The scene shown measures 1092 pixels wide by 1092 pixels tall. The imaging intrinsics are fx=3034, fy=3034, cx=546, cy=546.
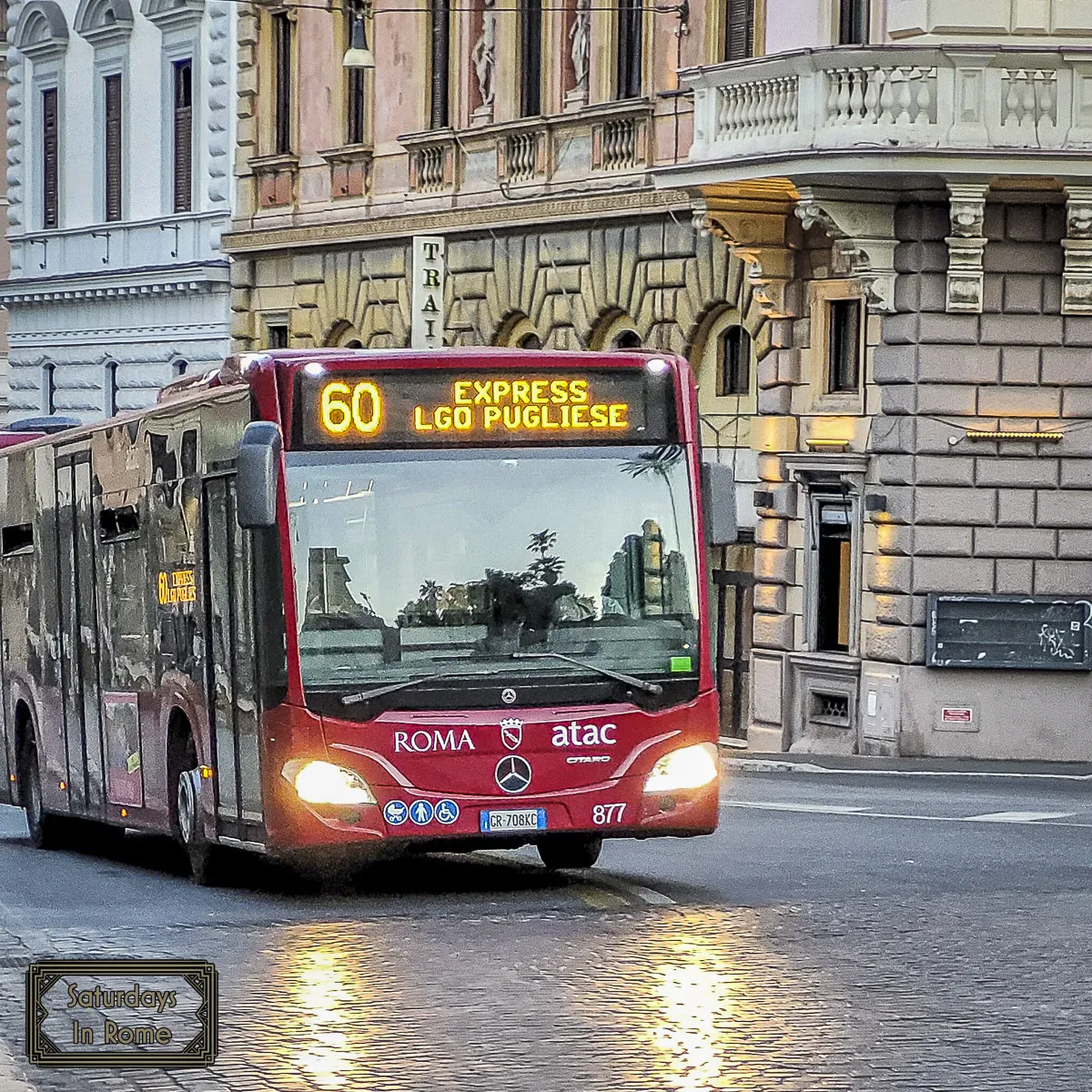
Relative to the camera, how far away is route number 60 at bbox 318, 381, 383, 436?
550 inches

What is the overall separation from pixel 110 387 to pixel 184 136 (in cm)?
381

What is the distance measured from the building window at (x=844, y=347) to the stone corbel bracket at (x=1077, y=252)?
209 cm

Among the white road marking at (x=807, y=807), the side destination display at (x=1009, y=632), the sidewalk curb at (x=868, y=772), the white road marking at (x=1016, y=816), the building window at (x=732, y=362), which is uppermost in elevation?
the building window at (x=732, y=362)

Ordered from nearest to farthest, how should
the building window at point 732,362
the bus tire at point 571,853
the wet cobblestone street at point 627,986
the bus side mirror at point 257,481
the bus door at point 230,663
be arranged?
the wet cobblestone street at point 627,986, the bus side mirror at point 257,481, the bus door at point 230,663, the bus tire at point 571,853, the building window at point 732,362

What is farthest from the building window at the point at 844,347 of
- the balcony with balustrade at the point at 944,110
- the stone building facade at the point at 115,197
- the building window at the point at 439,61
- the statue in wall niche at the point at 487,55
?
the stone building facade at the point at 115,197

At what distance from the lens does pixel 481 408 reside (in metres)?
14.2

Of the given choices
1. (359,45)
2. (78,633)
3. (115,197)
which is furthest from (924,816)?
(115,197)

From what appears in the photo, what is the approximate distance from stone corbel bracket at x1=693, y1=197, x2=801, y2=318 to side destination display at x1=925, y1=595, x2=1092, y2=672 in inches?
138

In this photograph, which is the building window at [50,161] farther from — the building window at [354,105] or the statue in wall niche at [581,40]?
the statue in wall niche at [581,40]

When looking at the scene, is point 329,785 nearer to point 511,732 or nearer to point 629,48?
point 511,732

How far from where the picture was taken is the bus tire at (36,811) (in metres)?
19.7

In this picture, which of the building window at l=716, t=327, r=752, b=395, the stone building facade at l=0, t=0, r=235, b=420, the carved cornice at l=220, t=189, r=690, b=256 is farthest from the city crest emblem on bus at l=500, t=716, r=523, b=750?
the stone building facade at l=0, t=0, r=235, b=420

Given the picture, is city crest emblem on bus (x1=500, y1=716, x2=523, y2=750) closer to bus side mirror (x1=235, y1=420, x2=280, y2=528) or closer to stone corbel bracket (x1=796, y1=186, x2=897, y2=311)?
bus side mirror (x1=235, y1=420, x2=280, y2=528)

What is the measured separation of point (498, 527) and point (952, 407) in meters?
13.7
